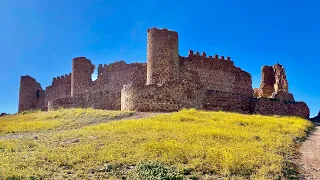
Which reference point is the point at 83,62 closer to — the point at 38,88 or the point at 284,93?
the point at 38,88

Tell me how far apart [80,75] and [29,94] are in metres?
12.3

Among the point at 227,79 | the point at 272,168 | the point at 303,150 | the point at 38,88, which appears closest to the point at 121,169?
the point at 272,168

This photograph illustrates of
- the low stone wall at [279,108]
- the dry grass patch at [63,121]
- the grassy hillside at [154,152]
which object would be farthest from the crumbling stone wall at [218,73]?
the grassy hillside at [154,152]

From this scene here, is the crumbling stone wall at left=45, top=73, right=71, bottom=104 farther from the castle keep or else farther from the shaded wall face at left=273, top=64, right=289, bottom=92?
the shaded wall face at left=273, top=64, right=289, bottom=92

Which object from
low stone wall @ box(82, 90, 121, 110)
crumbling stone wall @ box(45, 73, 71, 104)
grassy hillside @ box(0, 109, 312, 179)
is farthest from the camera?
crumbling stone wall @ box(45, 73, 71, 104)

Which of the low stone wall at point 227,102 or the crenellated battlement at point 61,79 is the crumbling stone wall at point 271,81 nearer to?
the low stone wall at point 227,102

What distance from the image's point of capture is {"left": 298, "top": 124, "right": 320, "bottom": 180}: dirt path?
1312 centimetres

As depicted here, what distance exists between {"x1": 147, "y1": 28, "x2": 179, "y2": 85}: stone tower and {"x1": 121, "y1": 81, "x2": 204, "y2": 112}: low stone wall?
6.33 metres

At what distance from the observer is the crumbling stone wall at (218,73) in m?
39.3

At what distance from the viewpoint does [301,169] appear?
1362 cm

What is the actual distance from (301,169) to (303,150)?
3336 mm

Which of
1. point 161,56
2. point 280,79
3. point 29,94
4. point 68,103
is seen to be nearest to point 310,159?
point 161,56

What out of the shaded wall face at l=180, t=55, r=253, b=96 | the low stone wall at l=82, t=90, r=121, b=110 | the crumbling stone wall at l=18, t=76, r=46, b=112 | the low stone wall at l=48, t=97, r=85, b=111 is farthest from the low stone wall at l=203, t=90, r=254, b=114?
the crumbling stone wall at l=18, t=76, r=46, b=112

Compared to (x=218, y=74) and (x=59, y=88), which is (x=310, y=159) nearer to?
→ (x=218, y=74)
